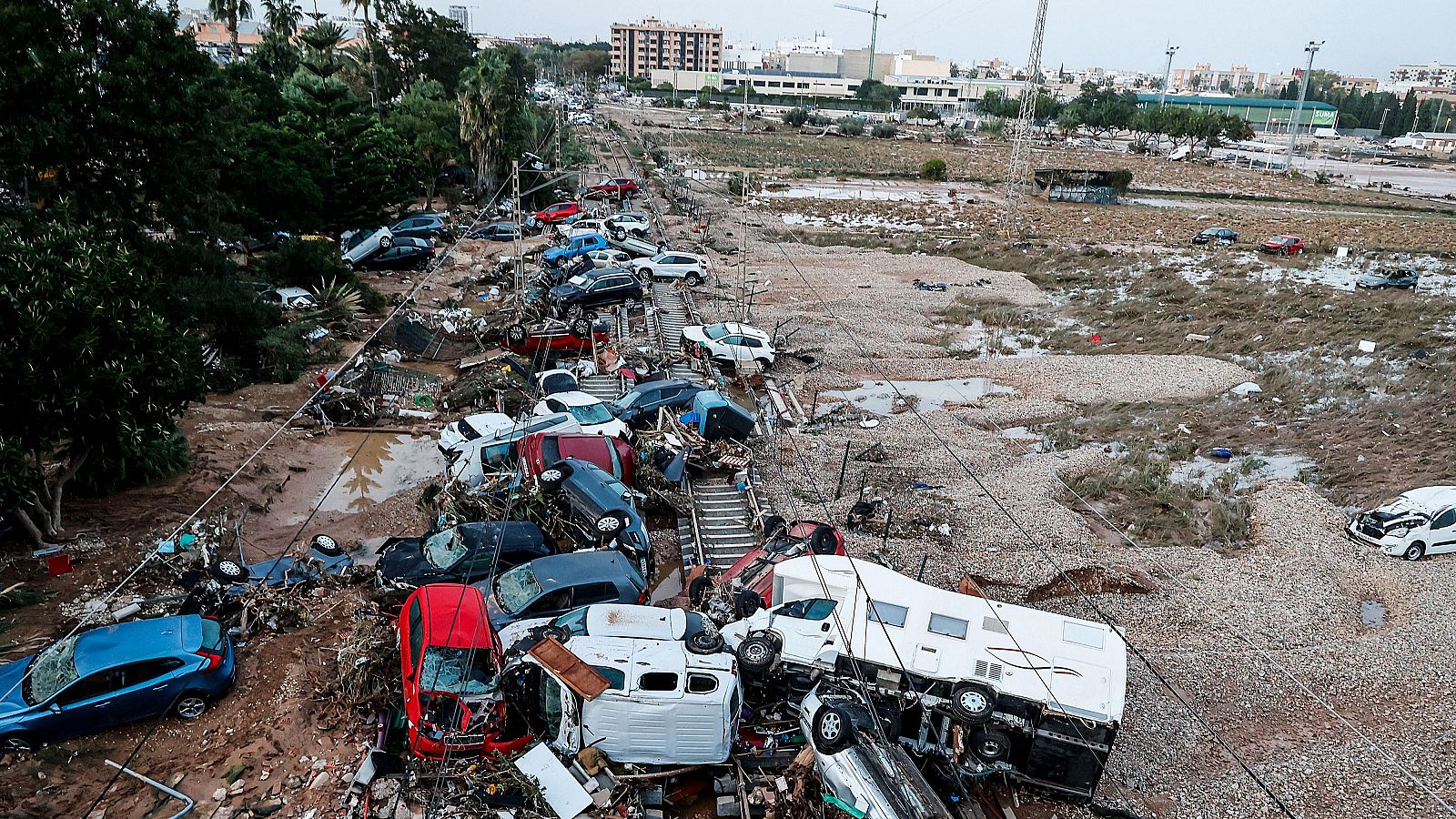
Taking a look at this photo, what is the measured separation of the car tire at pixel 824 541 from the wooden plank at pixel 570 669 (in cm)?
453

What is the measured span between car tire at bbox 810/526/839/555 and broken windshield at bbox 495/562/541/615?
165 inches

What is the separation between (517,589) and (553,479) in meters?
3.25

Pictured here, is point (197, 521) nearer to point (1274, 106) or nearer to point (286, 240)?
point (286, 240)

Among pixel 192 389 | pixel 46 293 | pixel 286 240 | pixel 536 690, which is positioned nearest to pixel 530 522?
pixel 536 690

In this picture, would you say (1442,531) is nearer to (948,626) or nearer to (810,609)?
(948,626)

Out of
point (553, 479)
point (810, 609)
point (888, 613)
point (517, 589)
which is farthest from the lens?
point (553, 479)

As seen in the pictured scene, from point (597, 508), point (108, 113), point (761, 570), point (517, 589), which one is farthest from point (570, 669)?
point (108, 113)

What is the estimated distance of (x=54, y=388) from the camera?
468 inches

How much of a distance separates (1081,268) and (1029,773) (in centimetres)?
3525

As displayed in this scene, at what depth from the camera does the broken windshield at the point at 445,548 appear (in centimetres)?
1254

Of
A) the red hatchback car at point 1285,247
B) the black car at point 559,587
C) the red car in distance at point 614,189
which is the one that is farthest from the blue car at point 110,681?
the red hatchback car at point 1285,247

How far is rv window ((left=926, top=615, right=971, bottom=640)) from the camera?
34.4 feet

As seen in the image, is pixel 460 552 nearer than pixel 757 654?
No

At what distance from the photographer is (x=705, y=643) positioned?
985 cm
